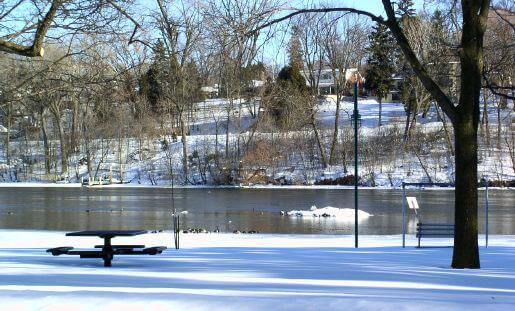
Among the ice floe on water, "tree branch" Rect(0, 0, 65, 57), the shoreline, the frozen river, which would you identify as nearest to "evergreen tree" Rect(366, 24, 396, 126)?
the shoreline

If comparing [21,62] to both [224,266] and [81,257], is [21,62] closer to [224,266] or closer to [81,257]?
[81,257]

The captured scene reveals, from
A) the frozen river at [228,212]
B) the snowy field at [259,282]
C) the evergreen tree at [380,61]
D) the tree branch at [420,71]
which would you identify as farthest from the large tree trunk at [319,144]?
the tree branch at [420,71]

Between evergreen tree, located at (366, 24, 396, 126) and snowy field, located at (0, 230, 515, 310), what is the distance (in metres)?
47.0

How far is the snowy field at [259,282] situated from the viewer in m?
7.30

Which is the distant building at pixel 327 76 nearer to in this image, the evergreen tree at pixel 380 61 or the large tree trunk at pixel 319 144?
the evergreen tree at pixel 380 61

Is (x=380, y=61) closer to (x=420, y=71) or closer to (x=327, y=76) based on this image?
(x=327, y=76)

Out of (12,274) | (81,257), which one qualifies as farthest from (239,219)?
(12,274)

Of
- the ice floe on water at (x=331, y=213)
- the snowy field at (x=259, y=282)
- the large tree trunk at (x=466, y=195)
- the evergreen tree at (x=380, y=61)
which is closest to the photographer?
the snowy field at (x=259, y=282)

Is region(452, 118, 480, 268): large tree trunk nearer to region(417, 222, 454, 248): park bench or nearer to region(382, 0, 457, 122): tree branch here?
region(382, 0, 457, 122): tree branch

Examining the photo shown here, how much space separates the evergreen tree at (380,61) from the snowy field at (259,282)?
47015 millimetres

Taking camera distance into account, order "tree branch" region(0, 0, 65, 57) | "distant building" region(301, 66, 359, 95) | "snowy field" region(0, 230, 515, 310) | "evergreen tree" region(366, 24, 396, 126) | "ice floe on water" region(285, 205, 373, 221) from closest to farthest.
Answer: "snowy field" region(0, 230, 515, 310)
"tree branch" region(0, 0, 65, 57)
"ice floe on water" region(285, 205, 373, 221)
"evergreen tree" region(366, 24, 396, 126)
"distant building" region(301, 66, 359, 95)

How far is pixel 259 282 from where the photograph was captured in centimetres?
943

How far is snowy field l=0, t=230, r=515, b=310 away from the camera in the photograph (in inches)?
287

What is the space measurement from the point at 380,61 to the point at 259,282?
2490 inches
